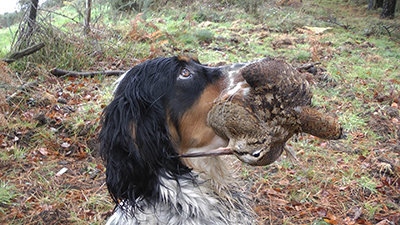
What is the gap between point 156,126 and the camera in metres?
2.30

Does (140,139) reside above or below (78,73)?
above

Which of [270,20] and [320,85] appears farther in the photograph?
[270,20]

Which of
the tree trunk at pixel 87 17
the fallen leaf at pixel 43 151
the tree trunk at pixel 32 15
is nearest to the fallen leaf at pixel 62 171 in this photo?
the fallen leaf at pixel 43 151

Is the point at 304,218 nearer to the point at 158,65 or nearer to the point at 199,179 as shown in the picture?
the point at 199,179

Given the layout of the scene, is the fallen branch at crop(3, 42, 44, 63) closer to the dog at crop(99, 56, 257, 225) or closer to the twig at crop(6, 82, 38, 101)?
the twig at crop(6, 82, 38, 101)

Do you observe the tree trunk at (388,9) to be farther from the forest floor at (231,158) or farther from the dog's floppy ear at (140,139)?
the dog's floppy ear at (140,139)

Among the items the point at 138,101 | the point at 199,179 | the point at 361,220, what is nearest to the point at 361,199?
the point at 361,220

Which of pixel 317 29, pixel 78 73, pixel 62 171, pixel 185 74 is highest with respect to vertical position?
pixel 185 74

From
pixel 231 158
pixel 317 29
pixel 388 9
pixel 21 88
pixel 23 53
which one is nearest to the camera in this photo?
pixel 231 158

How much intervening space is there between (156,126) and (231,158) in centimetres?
211

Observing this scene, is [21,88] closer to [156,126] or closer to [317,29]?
[156,126]

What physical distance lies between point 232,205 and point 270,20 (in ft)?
41.5

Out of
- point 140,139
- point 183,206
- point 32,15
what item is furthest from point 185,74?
point 32,15

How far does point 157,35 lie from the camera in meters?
9.84
